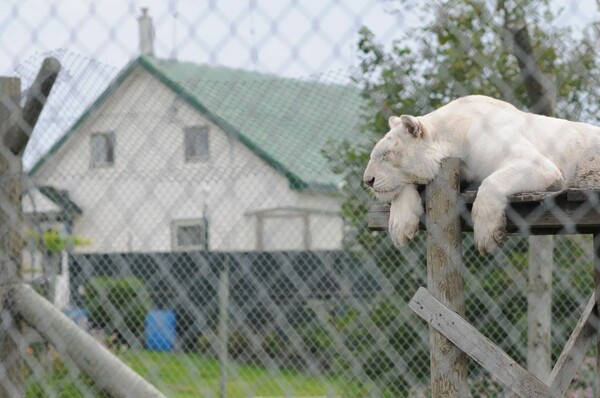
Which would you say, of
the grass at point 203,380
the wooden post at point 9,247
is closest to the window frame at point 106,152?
the grass at point 203,380

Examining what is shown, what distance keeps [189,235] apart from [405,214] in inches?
151

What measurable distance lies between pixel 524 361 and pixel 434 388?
8.44 ft

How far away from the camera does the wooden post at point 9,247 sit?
11.1ft

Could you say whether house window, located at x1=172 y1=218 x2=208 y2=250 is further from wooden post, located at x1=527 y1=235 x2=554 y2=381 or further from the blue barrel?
wooden post, located at x1=527 y1=235 x2=554 y2=381

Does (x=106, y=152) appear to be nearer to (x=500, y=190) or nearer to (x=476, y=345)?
(x=476, y=345)

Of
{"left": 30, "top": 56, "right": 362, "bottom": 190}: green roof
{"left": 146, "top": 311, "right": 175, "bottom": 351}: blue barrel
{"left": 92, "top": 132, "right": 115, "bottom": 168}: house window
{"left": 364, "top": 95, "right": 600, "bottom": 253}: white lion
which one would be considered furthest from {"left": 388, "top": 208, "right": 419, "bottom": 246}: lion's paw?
{"left": 146, "top": 311, "right": 175, "bottom": 351}: blue barrel

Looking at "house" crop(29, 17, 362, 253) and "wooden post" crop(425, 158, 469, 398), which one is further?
"house" crop(29, 17, 362, 253)

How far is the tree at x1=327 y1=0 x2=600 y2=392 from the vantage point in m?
3.68

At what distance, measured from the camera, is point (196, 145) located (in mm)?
4902

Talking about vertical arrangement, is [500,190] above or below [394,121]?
below

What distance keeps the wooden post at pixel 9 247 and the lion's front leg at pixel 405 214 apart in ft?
4.63

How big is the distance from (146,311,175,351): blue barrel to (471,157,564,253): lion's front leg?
11.6 ft

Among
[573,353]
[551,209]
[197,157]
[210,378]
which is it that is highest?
[197,157]

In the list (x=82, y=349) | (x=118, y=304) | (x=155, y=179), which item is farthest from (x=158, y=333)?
(x=82, y=349)
